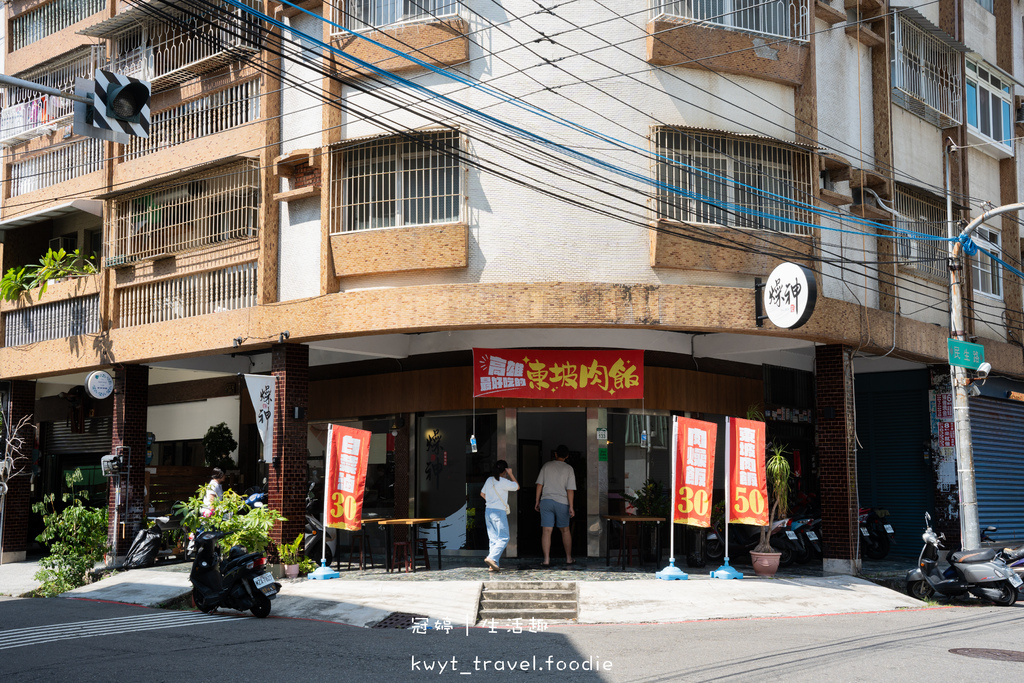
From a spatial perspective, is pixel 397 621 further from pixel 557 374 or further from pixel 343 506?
pixel 557 374

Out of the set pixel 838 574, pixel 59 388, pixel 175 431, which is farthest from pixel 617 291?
pixel 59 388

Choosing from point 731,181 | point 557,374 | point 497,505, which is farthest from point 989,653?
point 731,181

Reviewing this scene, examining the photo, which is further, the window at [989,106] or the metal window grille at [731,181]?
the window at [989,106]

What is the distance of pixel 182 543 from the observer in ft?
61.3

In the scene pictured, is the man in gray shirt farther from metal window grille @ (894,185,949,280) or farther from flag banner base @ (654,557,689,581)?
metal window grille @ (894,185,949,280)

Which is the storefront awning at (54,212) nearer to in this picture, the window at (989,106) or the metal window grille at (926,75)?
the metal window grille at (926,75)

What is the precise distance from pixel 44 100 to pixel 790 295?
17.2 metres

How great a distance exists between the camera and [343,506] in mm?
15500

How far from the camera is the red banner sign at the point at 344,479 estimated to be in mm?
15492

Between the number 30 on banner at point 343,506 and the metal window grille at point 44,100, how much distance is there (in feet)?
37.5

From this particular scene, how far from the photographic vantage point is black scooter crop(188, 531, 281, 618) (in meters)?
12.5

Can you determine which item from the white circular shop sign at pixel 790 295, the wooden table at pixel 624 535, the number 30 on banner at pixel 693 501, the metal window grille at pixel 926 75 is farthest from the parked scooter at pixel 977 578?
the metal window grille at pixel 926 75

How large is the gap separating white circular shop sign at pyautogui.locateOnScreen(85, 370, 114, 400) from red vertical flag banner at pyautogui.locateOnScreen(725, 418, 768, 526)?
12.5 metres

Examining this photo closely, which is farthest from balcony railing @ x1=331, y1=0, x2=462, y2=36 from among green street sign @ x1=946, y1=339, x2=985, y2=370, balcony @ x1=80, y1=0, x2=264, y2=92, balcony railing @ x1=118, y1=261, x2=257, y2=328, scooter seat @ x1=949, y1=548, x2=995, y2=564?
scooter seat @ x1=949, y1=548, x2=995, y2=564
